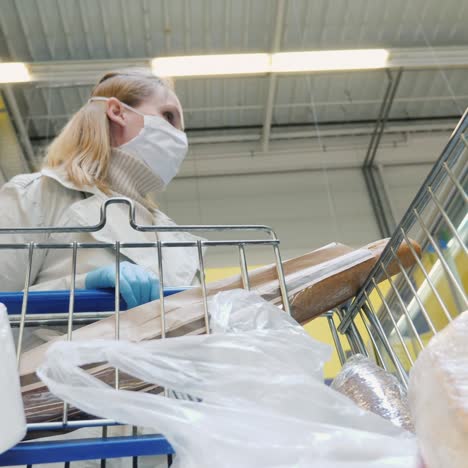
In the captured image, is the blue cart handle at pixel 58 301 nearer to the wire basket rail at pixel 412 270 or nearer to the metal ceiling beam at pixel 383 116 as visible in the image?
the wire basket rail at pixel 412 270

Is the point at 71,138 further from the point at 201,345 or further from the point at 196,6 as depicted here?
the point at 196,6

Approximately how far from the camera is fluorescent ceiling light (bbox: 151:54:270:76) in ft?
12.3

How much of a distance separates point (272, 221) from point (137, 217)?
415 centimetres

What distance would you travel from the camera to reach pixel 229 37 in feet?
14.9

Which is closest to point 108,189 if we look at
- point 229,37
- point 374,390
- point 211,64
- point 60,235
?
point 60,235

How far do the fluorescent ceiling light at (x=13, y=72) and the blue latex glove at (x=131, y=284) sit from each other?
351 cm

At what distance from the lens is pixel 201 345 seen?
1.69 ft

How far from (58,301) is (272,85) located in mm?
4435

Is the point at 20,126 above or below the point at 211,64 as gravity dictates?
above

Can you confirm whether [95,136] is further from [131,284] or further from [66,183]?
[131,284]

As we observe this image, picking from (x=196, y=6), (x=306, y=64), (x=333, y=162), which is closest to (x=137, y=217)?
(x=306, y=64)

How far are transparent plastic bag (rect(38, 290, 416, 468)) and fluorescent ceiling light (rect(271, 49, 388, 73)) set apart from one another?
3.58 metres

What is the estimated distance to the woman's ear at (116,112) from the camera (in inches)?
64.2

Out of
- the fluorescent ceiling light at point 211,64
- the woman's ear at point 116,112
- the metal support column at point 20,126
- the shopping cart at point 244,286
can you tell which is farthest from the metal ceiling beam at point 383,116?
the shopping cart at point 244,286
